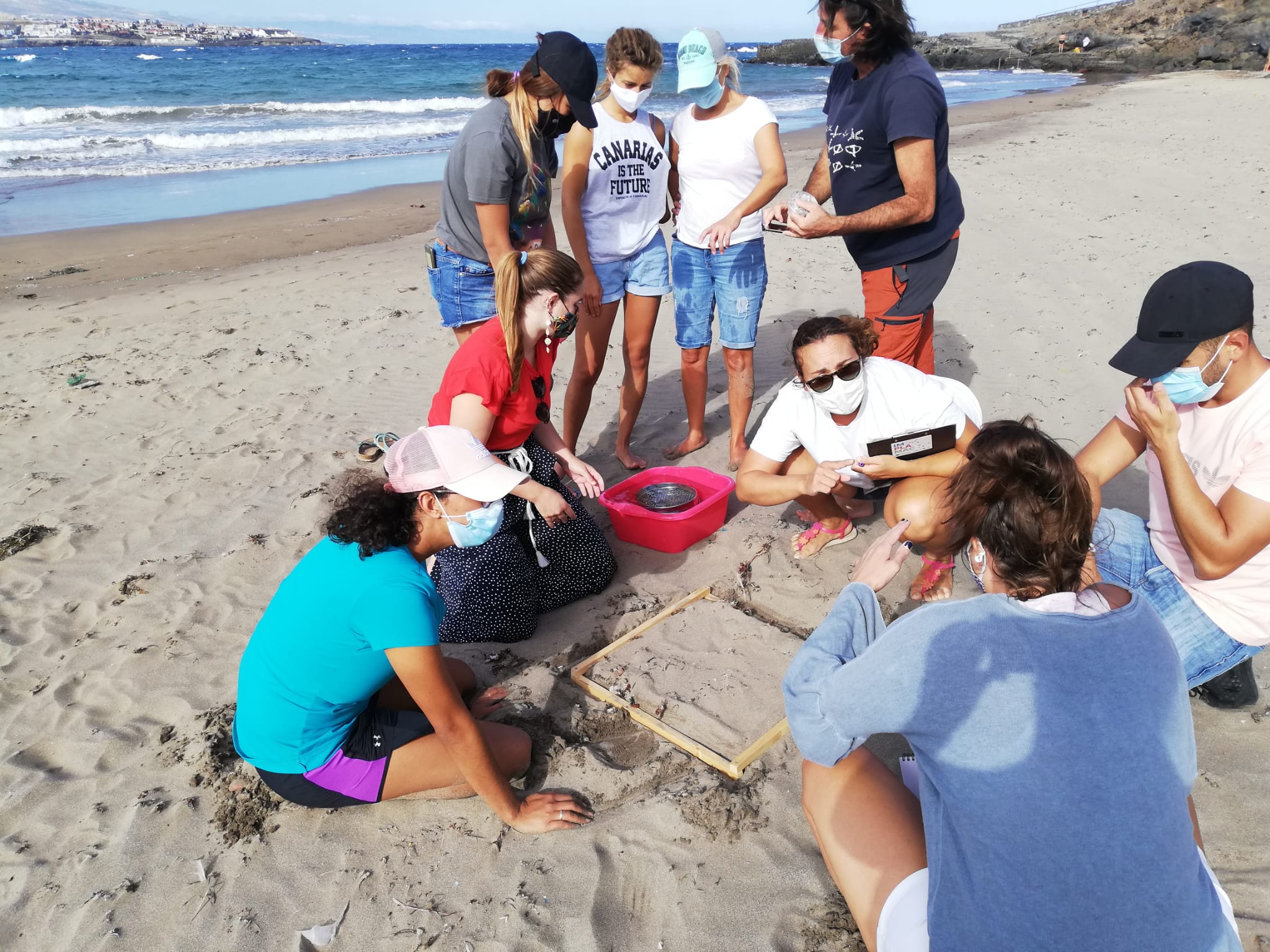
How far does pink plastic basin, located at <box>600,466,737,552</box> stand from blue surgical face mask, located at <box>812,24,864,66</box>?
190 centimetres

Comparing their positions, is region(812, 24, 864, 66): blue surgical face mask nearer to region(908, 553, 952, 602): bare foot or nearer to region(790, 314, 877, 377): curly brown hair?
region(790, 314, 877, 377): curly brown hair

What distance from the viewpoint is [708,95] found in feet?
13.3

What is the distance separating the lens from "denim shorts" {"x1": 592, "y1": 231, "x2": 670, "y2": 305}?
4.31 meters

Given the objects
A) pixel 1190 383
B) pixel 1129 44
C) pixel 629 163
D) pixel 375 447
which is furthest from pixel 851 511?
pixel 1129 44

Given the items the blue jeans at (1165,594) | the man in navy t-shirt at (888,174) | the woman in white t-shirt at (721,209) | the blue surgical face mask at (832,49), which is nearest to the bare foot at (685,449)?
the woman in white t-shirt at (721,209)

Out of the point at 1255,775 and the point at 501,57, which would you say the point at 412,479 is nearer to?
the point at 1255,775

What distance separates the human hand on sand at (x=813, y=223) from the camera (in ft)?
11.2

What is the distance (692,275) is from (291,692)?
9.57ft

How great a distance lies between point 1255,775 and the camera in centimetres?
249

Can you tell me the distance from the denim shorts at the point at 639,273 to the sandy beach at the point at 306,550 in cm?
95

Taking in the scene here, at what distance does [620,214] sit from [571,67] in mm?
837

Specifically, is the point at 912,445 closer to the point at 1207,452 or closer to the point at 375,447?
the point at 1207,452

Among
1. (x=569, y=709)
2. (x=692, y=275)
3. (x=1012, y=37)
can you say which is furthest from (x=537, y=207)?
(x=1012, y=37)

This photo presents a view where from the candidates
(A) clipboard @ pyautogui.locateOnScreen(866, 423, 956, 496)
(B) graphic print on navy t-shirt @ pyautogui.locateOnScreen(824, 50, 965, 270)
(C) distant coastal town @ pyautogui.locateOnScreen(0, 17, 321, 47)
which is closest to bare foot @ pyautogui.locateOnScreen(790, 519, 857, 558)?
(A) clipboard @ pyautogui.locateOnScreen(866, 423, 956, 496)
